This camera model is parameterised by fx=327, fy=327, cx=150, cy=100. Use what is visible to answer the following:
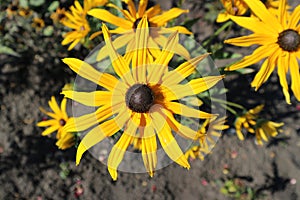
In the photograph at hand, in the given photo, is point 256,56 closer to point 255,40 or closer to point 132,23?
point 255,40

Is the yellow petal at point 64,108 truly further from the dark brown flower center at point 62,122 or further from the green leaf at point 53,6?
the green leaf at point 53,6

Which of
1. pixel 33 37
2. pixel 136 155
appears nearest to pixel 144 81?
pixel 136 155

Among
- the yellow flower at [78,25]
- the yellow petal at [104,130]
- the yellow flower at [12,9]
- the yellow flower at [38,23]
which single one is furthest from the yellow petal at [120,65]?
the yellow flower at [12,9]

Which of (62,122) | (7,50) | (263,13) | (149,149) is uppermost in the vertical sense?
(263,13)

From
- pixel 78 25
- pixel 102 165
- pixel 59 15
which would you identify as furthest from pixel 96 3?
pixel 102 165

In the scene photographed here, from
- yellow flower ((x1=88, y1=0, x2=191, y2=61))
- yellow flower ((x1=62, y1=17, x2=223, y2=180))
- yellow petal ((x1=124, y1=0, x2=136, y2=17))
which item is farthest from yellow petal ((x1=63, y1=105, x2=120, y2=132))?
yellow petal ((x1=124, y1=0, x2=136, y2=17))
